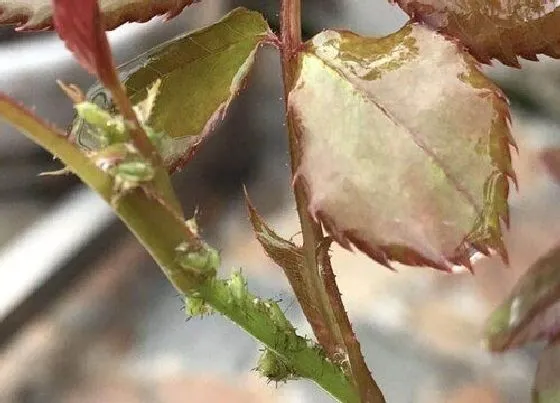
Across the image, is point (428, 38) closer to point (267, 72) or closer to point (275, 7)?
point (275, 7)

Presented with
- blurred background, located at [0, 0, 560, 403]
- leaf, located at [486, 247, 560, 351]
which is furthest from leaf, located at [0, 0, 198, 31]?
blurred background, located at [0, 0, 560, 403]

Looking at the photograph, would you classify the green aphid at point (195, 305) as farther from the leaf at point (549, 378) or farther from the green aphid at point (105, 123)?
the leaf at point (549, 378)

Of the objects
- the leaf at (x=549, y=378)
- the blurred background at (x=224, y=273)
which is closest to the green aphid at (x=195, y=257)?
the leaf at (x=549, y=378)

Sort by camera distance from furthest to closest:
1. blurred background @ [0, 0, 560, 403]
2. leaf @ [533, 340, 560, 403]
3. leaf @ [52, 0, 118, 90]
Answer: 1. blurred background @ [0, 0, 560, 403]
2. leaf @ [533, 340, 560, 403]
3. leaf @ [52, 0, 118, 90]

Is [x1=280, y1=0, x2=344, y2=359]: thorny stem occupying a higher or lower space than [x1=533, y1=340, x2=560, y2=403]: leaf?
higher

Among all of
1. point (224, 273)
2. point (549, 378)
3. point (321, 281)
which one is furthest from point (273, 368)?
point (224, 273)

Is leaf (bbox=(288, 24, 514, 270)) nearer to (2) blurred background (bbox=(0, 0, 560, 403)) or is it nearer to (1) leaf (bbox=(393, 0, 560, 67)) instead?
(1) leaf (bbox=(393, 0, 560, 67))
